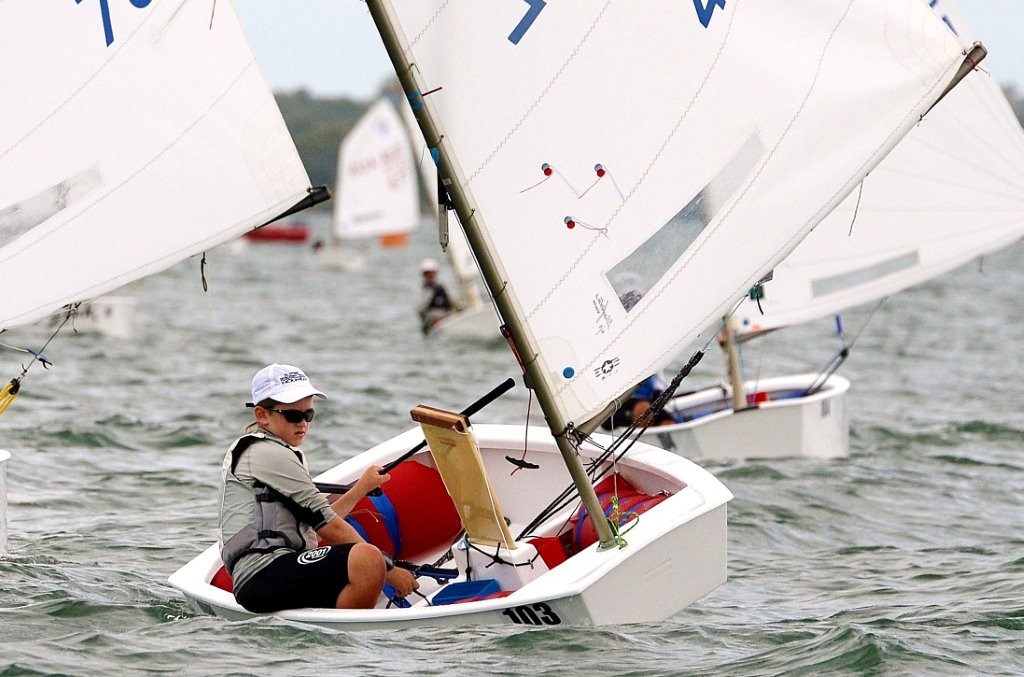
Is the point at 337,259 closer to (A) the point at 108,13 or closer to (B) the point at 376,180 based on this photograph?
(B) the point at 376,180

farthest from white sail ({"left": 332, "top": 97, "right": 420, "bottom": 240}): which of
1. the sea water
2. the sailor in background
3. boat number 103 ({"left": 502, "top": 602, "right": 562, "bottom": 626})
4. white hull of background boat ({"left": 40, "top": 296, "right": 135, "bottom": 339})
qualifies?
boat number 103 ({"left": 502, "top": 602, "right": 562, "bottom": 626})

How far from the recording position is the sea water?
4.81 meters

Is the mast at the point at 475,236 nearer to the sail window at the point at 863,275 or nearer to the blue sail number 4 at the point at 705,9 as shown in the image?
the blue sail number 4 at the point at 705,9

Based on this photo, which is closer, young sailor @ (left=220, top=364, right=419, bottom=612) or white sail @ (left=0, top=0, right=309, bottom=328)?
young sailor @ (left=220, top=364, right=419, bottom=612)

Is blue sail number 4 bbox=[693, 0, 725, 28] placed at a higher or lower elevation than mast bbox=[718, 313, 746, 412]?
higher

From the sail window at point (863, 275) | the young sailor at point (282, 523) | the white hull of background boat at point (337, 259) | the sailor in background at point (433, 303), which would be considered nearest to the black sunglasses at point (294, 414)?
the young sailor at point (282, 523)

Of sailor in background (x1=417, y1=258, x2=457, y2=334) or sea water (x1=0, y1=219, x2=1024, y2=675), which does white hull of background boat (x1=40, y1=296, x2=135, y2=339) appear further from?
sailor in background (x1=417, y1=258, x2=457, y2=334)

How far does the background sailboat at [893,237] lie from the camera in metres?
9.32

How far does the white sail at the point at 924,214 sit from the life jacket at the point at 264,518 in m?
4.96

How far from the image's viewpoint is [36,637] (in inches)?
197

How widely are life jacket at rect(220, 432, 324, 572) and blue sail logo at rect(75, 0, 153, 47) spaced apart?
5.28 feet

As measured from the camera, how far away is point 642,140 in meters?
5.13

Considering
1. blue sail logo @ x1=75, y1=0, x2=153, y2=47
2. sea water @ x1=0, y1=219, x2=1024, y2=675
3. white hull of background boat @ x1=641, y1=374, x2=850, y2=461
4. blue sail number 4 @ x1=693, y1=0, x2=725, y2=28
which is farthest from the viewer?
white hull of background boat @ x1=641, y1=374, x2=850, y2=461

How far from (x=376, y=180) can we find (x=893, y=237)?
1030 inches
